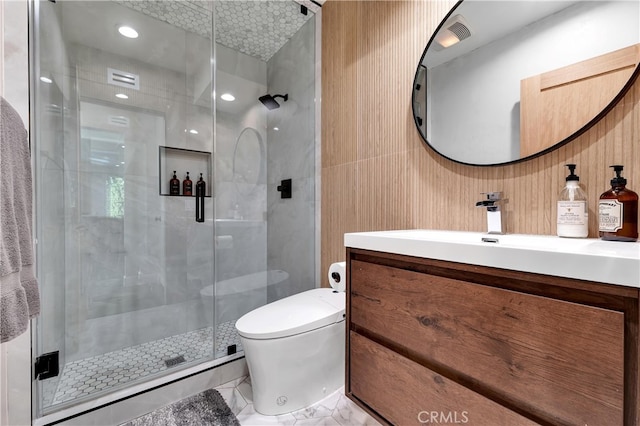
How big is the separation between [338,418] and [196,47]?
2335 millimetres

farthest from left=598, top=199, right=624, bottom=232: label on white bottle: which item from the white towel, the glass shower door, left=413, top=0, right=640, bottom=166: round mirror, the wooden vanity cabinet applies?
the glass shower door

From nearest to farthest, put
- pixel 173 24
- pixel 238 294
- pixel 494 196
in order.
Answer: pixel 494 196 → pixel 173 24 → pixel 238 294

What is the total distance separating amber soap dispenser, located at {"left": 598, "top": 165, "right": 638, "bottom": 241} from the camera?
27.0 inches

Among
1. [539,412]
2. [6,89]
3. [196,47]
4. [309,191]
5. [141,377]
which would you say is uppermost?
[196,47]

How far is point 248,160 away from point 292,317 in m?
1.29

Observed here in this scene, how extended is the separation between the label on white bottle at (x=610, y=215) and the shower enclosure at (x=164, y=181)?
139 centimetres

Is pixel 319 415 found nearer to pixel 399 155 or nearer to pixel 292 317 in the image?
pixel 292 317

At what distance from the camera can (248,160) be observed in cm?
205

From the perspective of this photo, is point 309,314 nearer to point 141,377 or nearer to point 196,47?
point 141,377

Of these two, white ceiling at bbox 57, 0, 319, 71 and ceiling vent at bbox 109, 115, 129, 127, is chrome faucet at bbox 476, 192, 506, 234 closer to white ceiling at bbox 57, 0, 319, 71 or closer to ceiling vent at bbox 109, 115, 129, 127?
white ceiling at bbox 57, 0, 319, 71

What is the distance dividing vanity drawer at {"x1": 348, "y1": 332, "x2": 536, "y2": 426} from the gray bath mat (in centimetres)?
69

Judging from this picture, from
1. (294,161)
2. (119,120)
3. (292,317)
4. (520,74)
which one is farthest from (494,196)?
(119,120)

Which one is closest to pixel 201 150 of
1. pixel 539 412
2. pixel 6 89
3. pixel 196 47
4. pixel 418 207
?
pixel 196 47

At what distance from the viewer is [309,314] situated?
1.22 meters
